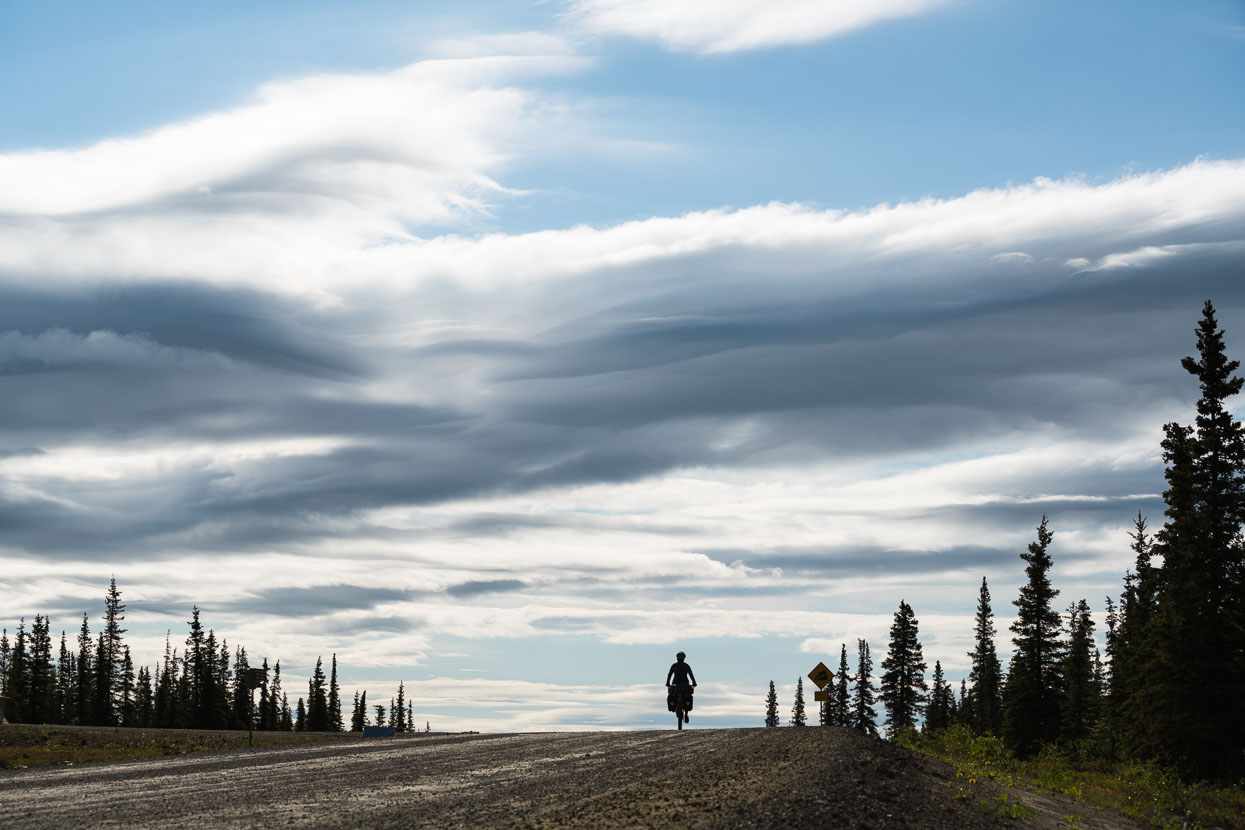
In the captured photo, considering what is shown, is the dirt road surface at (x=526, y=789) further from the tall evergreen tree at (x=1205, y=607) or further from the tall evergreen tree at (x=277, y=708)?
the tall evergreen tree at (x=277, y=708)

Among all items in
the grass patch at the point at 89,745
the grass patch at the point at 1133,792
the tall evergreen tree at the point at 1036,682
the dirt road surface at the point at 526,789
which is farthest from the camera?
the tall evergreen tree at the point at 1036,682

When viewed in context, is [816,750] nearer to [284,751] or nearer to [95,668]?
[284,751]

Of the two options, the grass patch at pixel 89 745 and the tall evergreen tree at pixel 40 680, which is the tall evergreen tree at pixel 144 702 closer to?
the tall evergreen tree at pixel 40 680

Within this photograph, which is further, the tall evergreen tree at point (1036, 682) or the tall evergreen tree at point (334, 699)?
A: the tall evergreen tree at point (334, 699)

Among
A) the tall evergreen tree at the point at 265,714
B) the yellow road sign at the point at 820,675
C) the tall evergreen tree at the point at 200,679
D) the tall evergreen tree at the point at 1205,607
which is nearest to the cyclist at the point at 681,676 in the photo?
the yellow road sign at the point at 820,675

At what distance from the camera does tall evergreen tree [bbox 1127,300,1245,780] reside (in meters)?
38.8

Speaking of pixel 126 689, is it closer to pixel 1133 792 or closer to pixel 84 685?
pixel 84 685

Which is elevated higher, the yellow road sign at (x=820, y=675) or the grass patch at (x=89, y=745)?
the yellow road sign at (x=820, y=675)

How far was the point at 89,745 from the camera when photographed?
110 ft

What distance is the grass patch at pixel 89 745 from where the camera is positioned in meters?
28.4

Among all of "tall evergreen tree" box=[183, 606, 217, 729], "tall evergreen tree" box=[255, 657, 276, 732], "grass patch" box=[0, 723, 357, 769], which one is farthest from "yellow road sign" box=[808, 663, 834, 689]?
"tall evergreen tree" box=[255, 657, 276, 732]

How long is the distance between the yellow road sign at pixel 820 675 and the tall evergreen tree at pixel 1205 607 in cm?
1317

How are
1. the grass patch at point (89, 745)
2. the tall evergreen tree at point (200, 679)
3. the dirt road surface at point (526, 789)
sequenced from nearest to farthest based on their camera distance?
1. the dirt road surface at point (526, 789)
2. the grass patch at point (89, 745)
3. the tall evergreen tree at point (200, 679)

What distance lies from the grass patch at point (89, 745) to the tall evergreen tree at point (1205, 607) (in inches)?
1254
